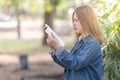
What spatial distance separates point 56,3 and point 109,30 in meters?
19.1

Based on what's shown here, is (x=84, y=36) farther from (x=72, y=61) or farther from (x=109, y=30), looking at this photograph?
(x=109, y=30)

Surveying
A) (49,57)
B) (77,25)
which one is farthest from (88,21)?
(49,57)

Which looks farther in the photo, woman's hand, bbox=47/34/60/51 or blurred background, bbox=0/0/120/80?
blurred background, bbox=0/0/120/80

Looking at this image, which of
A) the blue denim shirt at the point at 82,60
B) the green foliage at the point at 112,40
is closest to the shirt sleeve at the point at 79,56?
the blue denim shirt at the point at 82,60

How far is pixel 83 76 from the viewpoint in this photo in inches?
171

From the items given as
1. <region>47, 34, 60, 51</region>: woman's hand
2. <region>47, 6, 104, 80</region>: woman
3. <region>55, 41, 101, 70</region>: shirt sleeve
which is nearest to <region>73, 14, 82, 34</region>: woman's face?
<region>47, 6, 104, 80</region>: woman

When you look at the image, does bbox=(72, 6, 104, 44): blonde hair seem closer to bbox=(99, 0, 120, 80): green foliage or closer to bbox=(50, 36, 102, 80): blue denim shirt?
bbox=(50, 36, 102, 80): blue denim shirt

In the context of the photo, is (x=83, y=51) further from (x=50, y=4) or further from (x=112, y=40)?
(x=50, y=4)

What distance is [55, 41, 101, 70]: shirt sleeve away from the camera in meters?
4.20

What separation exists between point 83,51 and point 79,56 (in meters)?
0.06

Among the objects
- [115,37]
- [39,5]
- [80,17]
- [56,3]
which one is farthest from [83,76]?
[39,5]

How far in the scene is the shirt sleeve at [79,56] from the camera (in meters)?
4.20

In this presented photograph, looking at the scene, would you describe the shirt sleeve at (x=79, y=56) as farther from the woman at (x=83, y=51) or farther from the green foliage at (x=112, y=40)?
the green foliage at (x=112, y=40)

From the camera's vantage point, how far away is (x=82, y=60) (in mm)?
4207
